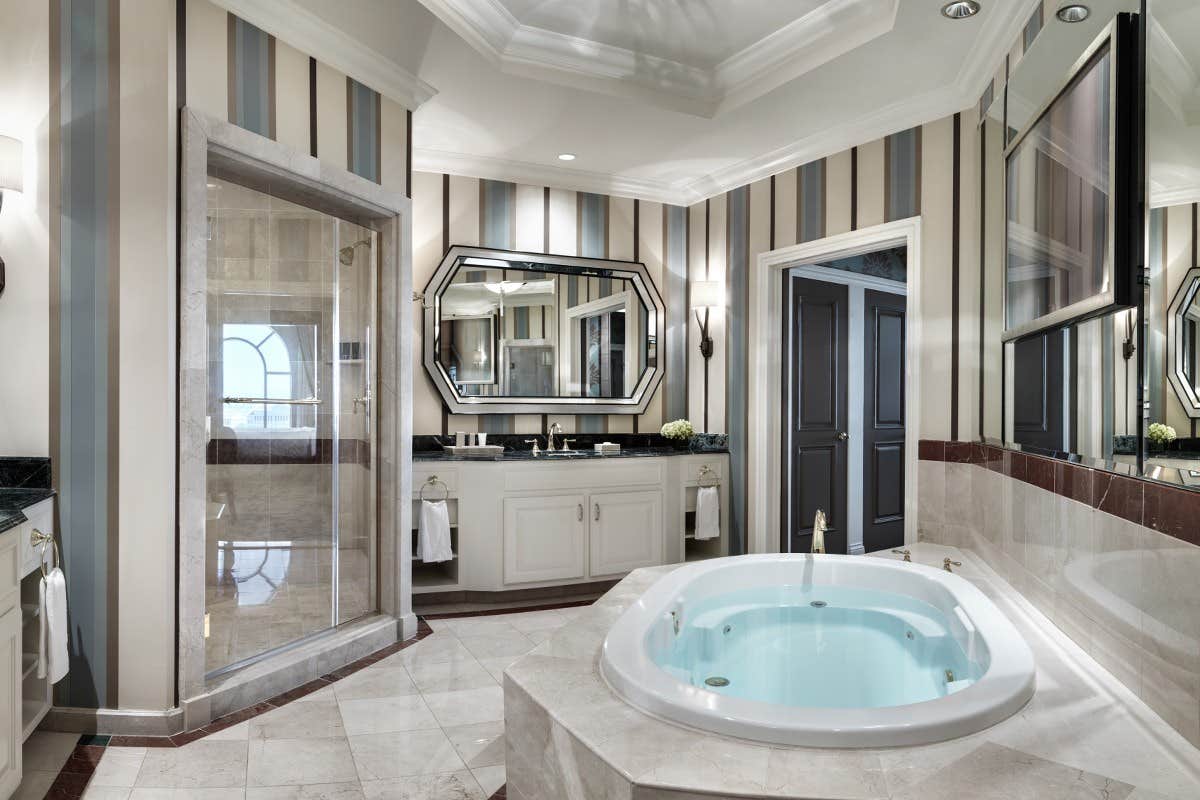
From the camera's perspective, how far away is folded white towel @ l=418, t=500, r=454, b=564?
141 inches

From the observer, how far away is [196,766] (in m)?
2.13

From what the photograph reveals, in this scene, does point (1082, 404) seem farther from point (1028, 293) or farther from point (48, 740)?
point (48, 740)

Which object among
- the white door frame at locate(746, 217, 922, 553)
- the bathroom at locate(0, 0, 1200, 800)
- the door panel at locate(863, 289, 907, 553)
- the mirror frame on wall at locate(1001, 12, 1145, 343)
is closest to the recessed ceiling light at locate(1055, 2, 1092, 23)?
the bathroom at locate(0, 0, 1200, 800)

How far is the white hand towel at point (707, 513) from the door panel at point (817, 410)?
1.63ft

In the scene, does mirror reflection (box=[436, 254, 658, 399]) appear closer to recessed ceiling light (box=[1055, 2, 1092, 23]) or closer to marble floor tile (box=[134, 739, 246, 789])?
marble floor tile (box=[134, 739, 246, 789])

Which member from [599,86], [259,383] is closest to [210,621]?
[259,383]

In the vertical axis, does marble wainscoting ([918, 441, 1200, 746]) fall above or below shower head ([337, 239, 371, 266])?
below

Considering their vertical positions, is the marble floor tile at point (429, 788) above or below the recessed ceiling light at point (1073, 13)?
below

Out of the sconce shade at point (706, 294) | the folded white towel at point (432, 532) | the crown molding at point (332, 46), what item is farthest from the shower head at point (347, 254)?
the sconce shade at point (706, 294)

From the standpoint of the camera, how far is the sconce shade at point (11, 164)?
7.05ft

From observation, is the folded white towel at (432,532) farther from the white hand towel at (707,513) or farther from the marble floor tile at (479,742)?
the white hand towel at (707,513)

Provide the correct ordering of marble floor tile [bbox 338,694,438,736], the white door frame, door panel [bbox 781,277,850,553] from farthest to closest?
door panel [bbox 781,277,850,553] < the white door frame < marble floor tile [bbox 338,694,438,736]

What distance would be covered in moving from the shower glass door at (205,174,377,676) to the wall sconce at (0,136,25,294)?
0.52 meters

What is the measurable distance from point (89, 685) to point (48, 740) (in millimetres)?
176
